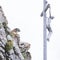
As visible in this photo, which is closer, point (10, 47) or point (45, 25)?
point (45, 25)

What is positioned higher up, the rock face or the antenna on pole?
the antenna on pole

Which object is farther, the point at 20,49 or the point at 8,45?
the point at 20,49

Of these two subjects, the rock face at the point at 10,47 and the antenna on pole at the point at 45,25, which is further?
the rock face at the point at 10,47

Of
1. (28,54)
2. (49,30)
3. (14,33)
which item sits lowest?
(28,54)

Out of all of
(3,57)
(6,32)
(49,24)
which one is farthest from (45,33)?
(6,32)

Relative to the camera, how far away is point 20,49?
3094 cm

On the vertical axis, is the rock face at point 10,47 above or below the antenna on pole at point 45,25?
below

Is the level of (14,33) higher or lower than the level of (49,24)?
lower

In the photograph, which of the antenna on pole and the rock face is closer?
the antenna on pole

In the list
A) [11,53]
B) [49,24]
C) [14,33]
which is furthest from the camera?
[14,33]

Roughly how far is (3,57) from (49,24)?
14.4 meters

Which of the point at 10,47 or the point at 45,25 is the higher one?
the point at 45,25

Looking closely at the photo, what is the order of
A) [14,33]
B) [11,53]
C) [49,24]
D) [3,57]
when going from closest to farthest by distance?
[49,24] → [3,57] → [11,53] → [14,33]

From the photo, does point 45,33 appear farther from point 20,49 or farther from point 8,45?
point 20,49
